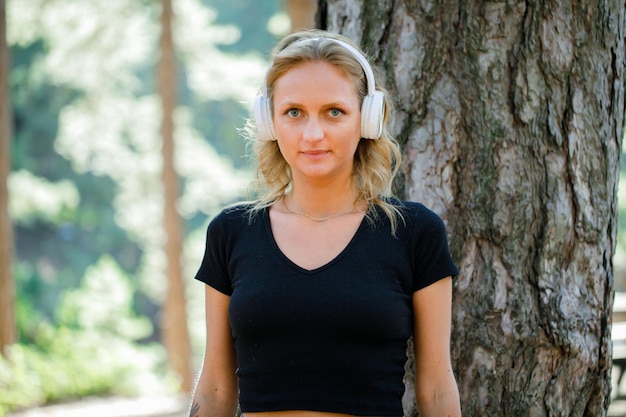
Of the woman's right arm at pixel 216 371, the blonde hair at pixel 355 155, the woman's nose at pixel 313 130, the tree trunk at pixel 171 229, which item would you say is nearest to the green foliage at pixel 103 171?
the tree trunk at pixel 171 229

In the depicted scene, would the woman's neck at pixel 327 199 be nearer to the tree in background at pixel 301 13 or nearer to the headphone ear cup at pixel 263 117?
the headphone ear cup at pixel 263 117

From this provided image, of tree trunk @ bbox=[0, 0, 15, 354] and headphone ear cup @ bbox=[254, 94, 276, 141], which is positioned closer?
headphone ear cup @ bbox=[254, 94, 276, 141]

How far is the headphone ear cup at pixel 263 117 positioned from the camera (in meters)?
2.62

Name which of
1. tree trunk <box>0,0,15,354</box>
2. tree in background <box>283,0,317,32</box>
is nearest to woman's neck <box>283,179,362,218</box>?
tree in background <box>283,0,317,32</box>

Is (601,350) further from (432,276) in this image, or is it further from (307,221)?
(307,221)

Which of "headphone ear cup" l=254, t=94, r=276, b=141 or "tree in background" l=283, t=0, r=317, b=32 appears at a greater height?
"tree in background" l=283, t=0, r=317, b=32

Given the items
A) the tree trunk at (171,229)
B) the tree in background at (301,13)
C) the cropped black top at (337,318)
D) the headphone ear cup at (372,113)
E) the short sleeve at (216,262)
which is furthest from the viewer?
the tree trunk at (171,229)

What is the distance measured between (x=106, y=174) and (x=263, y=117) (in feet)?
74.3

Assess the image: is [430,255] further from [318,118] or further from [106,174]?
[106,174]

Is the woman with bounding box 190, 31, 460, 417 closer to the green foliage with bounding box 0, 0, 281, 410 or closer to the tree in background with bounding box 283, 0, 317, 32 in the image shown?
the green foliage with bounding box 0, 0, 281, 410

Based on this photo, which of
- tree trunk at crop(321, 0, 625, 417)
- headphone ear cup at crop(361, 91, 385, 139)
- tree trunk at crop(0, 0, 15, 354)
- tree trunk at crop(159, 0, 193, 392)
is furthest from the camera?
tree trunk at crop(159, 0, 193, 392)

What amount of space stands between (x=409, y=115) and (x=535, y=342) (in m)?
0.97

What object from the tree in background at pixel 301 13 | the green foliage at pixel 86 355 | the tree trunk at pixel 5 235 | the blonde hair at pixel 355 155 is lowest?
the green foliage at pixel 86 355

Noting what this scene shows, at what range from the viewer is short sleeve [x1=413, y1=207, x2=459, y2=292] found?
249 centimetres
